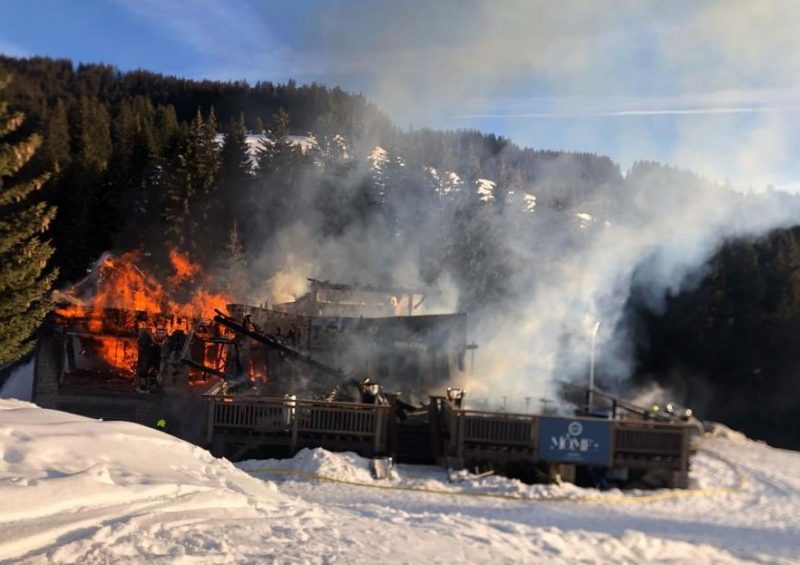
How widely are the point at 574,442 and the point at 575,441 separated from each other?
0.09 feet

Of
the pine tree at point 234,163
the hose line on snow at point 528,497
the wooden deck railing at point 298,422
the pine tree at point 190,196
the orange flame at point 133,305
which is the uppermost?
the pine tree at point 234,163

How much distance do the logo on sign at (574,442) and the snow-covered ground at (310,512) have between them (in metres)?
0.80

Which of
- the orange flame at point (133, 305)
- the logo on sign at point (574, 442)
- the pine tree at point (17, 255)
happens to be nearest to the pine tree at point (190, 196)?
the orange flame at point (133, 305)

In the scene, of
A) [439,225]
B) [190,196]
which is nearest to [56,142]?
[190,196]

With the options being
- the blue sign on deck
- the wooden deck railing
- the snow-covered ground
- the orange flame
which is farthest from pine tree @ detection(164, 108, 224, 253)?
the blue sign on deck

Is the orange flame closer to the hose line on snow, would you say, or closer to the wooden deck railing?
the wooden deck railing

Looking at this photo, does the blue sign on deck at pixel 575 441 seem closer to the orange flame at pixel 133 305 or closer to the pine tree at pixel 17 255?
the orange flame at pixel 133 305

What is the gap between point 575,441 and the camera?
37.5ft

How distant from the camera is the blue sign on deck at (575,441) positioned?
37.3 feet

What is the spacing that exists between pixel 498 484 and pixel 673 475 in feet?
11.9

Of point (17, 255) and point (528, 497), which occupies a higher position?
point (17, 255)

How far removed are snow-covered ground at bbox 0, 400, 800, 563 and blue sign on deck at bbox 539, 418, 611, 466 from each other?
0.74 meters

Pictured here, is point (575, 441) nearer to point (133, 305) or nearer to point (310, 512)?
point (310, 512)

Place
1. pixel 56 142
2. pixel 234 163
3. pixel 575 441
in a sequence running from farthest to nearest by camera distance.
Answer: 1. pixel 56 142
2. pixel 234 163
3. pixel 575 441
